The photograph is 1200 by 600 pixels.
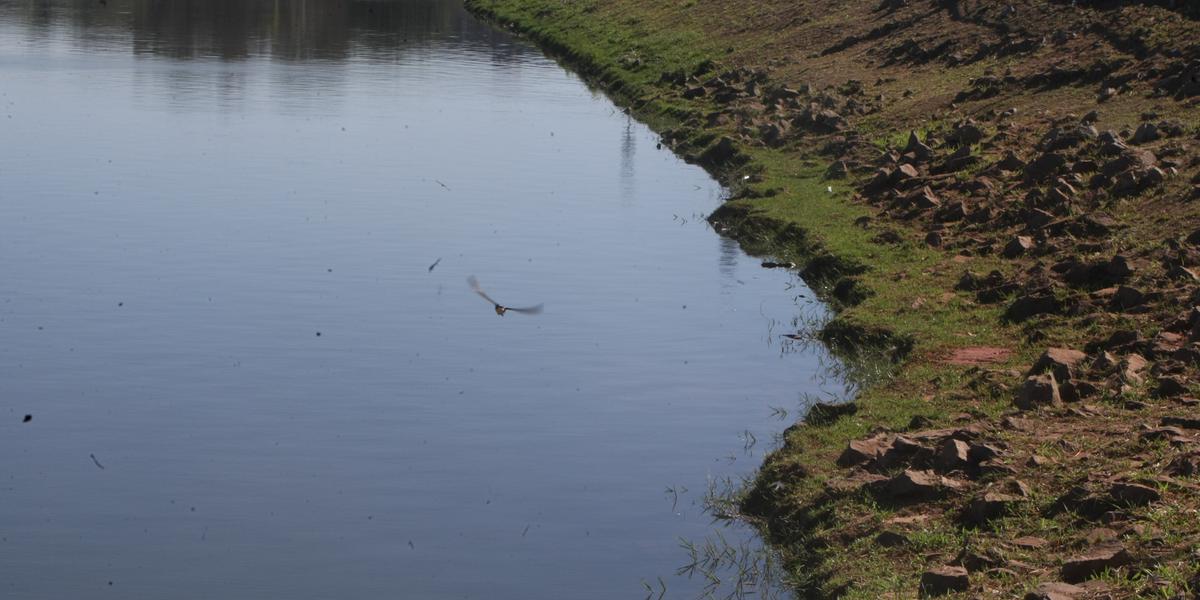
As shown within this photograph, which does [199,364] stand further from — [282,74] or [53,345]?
[282,74]

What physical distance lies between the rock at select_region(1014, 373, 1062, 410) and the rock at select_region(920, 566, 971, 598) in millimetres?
3769

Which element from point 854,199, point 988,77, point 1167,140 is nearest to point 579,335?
point 854,199

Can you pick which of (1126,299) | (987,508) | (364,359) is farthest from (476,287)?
(987,508)

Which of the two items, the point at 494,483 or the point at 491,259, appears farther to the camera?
the point at 491,259

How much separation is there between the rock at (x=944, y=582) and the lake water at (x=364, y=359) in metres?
1.92

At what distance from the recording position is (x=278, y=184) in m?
26.6

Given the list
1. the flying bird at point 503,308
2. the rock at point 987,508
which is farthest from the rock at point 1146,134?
the rock at point 987,508

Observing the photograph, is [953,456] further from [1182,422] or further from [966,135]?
[966,135]

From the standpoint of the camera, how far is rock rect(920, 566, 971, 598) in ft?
32.9

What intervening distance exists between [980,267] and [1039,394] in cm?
554

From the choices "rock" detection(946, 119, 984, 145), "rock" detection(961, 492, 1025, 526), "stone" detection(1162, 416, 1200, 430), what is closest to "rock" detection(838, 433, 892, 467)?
"rock" detection(961, 492, 1025, 526)

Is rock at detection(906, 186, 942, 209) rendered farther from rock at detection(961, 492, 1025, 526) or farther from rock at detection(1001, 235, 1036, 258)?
rock at detection(961, 492, 1025, 526)

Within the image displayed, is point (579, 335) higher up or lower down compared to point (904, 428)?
lower down

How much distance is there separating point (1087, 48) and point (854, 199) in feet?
25.5
